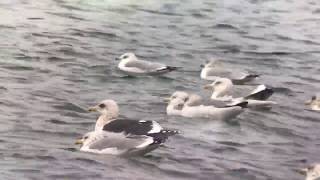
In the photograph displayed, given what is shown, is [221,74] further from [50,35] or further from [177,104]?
[50,35]

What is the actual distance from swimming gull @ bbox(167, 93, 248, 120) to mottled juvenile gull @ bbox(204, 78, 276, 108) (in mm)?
322

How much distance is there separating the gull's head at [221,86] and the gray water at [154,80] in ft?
2.35

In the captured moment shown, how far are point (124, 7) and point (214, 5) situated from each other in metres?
3.29

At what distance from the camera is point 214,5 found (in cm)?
3028

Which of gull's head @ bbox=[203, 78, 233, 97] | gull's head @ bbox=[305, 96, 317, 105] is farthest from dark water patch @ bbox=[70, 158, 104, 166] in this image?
gull's head @ bbox=[305, 96, 317, 105]

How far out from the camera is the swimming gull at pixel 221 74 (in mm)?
18703

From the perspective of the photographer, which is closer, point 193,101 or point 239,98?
point 193,101

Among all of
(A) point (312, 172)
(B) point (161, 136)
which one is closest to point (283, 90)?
(B) point (161, 136)

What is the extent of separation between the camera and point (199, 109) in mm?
15719

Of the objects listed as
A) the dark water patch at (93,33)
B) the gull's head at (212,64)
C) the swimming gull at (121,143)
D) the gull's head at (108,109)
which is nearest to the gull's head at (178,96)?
the gull's head at (108,109)

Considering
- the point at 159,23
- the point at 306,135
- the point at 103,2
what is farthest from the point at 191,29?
the point at 306,135

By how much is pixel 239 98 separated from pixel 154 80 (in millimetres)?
2871

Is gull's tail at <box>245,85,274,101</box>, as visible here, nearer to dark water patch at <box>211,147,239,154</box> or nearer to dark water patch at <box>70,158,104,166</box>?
dark water patch at <box>211,147,239,154</box>

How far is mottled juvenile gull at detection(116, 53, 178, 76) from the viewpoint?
19.1 meters
